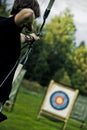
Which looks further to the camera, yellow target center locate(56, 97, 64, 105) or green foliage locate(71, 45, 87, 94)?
green foliage locate(71, 45, 87, 94)

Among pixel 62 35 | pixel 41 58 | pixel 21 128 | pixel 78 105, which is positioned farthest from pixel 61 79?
pixel 21 128

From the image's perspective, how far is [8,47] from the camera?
3809mm

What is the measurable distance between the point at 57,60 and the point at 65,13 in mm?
9192

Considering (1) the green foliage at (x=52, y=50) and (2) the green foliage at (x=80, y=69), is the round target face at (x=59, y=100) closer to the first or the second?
(1) the green foliage at (x=52, y=50)

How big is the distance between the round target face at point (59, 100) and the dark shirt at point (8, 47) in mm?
10077

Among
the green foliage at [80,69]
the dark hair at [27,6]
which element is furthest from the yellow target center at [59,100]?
the green foliage at [80,69]

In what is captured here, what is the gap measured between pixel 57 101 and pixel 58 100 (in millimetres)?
109

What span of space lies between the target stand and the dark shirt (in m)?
9.94

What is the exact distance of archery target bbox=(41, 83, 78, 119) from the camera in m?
14.0

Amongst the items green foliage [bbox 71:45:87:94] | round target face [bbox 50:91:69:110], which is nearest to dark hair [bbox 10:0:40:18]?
round target face [bbox 50:91:69:110]

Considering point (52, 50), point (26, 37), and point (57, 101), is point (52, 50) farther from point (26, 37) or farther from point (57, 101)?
point (26, 37)

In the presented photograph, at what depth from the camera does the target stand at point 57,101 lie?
13.9 meters

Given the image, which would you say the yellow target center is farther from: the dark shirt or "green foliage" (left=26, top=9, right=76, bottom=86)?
"green foliage" (left=26, top=9, right=76, bottom=86)

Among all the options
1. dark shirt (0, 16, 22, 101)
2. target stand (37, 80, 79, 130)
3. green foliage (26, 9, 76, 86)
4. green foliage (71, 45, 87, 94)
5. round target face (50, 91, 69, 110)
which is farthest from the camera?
green foliage (71, 45, 87, 94)
